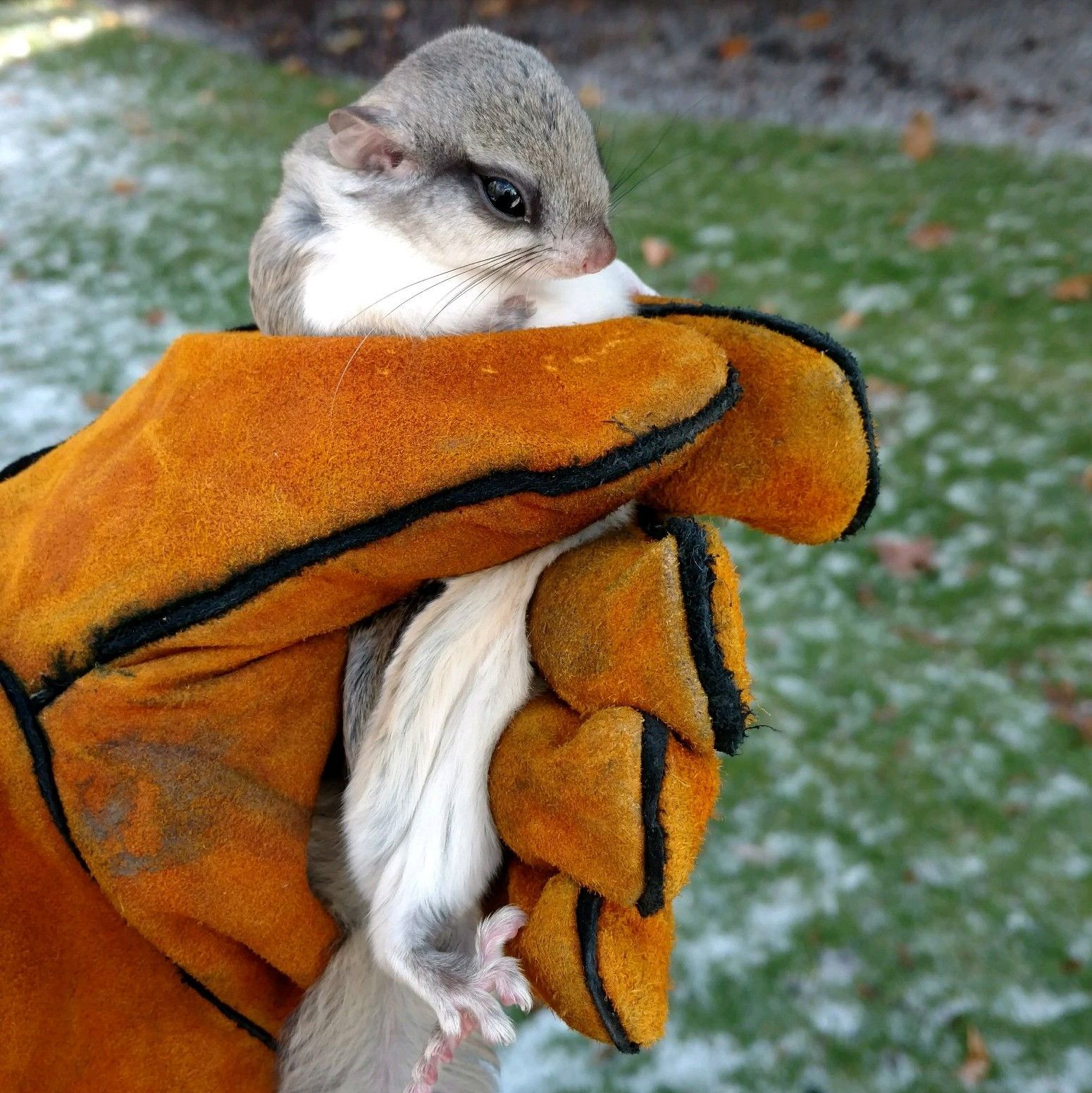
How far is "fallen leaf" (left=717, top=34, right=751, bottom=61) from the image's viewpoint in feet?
15.7

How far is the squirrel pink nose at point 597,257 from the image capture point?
119 centimetres

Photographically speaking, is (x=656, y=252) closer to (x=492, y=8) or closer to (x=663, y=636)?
(x=492, y=8)

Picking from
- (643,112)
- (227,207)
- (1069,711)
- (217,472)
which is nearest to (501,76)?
(217,472)

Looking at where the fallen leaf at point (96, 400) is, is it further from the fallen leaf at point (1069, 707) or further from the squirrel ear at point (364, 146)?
the fallen leaf at point (1069, 707)

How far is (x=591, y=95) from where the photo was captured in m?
4.67

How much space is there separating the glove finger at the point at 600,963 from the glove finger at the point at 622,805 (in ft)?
0.12

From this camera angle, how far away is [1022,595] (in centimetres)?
254

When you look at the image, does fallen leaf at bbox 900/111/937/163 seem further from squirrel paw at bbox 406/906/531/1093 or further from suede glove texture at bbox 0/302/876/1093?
squirrel paw at bbox 406/906/531/1093

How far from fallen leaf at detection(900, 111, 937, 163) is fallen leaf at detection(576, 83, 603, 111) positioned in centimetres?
144

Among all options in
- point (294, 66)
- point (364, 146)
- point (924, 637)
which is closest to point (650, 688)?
point (364, 146)

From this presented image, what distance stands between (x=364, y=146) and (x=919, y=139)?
350 cm

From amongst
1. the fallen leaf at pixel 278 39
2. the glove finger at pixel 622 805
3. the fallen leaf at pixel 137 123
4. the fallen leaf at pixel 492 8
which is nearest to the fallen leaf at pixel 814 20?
the fallen leaf at pixel 492 8

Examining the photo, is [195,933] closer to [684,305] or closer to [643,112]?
[684,305]

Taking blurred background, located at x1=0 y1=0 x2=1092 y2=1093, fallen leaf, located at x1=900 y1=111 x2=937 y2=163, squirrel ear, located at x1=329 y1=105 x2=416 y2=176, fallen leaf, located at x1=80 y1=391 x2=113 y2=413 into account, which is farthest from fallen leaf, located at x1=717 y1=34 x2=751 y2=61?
squirrel ear, located at x1=329 y1=105 x2=416 y2=176
